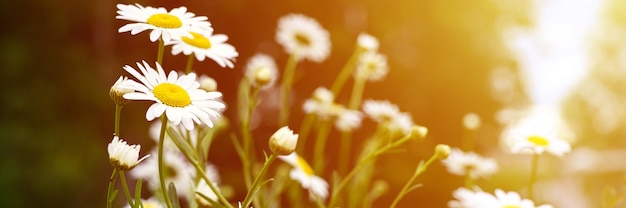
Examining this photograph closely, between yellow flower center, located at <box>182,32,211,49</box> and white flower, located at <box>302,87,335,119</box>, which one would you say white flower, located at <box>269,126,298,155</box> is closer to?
yellow flower center, located at <box>182,32,211,49</box>

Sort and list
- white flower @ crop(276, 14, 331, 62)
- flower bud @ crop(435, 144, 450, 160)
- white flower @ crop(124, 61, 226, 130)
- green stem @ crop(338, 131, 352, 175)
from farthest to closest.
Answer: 1. white flower @ crop(276, 14, 331, 62)
2. green stem @ crop(338, 131, 352, 175)
3. flower bud @ crop(435, 144, 450, 160)
4. white flower @ crop(124, 61, 226, 130)

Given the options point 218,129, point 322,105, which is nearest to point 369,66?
point 322,105

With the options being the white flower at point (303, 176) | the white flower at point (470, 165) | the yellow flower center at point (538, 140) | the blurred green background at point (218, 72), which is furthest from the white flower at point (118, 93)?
the blurred green background at point (218, 72)

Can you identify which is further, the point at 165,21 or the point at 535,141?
the point at 535,141

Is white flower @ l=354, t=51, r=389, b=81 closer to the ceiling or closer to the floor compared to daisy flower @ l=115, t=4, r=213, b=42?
closer to the ceiling

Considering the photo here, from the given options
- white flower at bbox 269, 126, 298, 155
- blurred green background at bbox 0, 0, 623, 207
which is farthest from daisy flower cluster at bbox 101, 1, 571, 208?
blurred green background at bbox 0, 0, 623, 207

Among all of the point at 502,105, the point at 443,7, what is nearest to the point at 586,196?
the point at 502,105

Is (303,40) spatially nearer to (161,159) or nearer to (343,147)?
(343,147)
